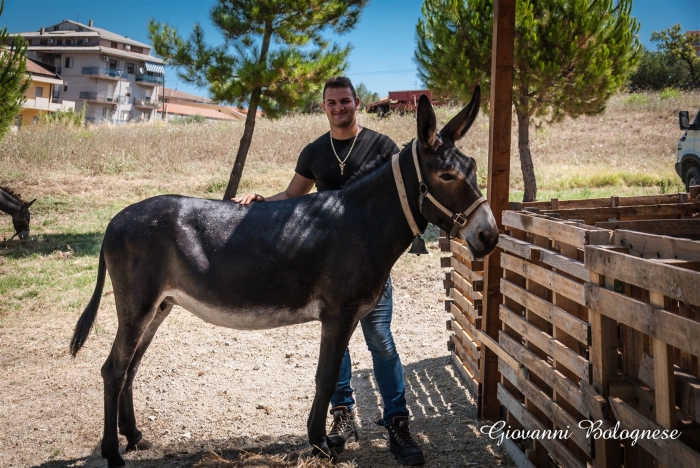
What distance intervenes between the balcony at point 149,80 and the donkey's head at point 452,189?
2886 inches

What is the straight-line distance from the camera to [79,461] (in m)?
4.16

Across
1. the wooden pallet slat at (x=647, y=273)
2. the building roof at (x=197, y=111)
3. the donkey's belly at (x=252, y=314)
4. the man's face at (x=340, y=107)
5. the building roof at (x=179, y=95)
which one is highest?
the building roof at (x=179, y=95)

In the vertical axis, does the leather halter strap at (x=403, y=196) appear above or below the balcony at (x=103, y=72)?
below

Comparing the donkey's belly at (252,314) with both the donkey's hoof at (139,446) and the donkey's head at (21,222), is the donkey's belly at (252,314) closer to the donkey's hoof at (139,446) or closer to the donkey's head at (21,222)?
the donkey's hoof at (139,446)

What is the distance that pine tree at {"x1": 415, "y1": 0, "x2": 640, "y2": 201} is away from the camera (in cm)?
1288

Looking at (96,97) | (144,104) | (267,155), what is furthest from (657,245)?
(144,104)

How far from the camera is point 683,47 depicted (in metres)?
41.8

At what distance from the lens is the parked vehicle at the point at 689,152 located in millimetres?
12969

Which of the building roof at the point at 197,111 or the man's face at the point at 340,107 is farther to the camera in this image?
the building roof at the point at 197,111

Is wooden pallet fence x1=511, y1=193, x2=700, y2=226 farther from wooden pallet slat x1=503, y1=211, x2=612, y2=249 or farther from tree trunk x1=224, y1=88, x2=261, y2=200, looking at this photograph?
tree trunk x1=224, y1=88, x2=261, y2=200

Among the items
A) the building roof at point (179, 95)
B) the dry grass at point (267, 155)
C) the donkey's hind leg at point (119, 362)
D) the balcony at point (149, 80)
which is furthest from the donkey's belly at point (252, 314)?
the building roof at point (179, 95)

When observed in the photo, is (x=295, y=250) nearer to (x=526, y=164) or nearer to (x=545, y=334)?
(x=545, y=334)

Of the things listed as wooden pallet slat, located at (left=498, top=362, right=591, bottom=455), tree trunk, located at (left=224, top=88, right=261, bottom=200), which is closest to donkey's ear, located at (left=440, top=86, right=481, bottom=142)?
wooden pallet slat, located at (left=498, top=362, right=591, bottom=455)

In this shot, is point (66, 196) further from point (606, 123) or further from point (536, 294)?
point (606, 123)
